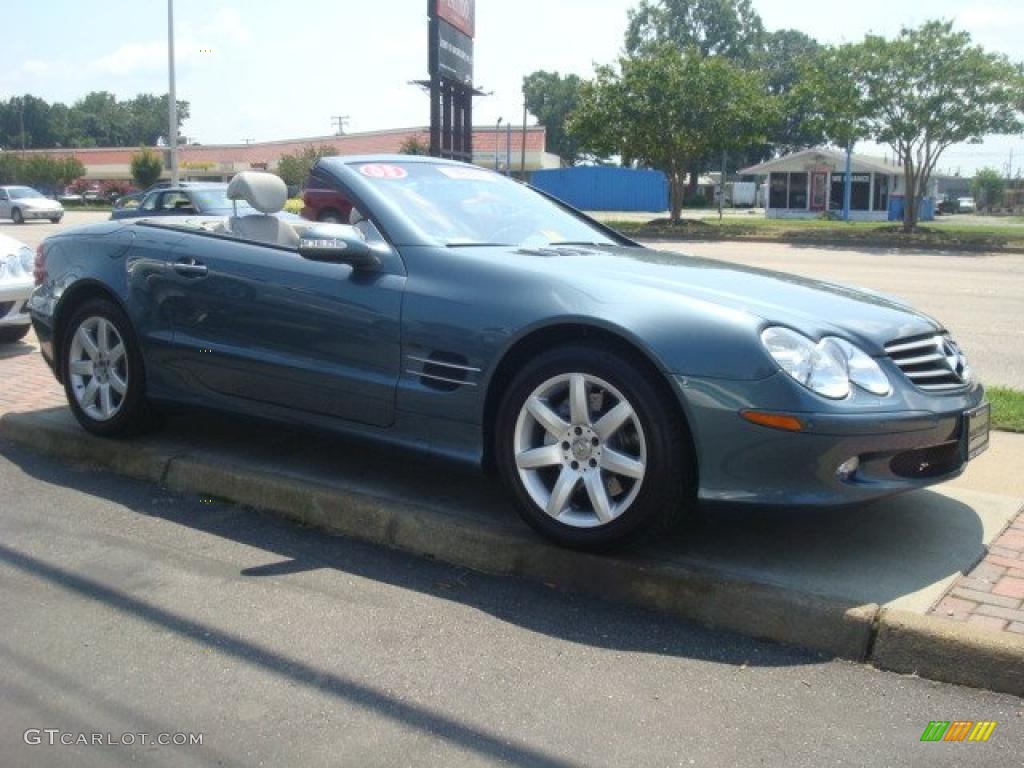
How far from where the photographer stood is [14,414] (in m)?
6.14

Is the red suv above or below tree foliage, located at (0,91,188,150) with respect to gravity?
below

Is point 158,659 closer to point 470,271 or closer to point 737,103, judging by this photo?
point 470,271

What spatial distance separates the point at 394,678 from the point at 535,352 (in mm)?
1381

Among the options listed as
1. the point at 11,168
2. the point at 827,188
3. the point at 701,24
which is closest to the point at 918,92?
the point at 827,188

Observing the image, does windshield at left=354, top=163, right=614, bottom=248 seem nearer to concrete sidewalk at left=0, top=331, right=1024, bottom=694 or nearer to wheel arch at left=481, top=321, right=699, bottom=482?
wheel arch at left=481, top=321, right=699, bottom=482

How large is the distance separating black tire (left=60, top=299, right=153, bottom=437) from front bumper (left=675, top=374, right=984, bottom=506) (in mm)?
2955

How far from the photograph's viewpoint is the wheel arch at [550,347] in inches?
150

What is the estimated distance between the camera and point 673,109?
3547cm

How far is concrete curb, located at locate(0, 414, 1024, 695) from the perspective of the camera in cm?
329

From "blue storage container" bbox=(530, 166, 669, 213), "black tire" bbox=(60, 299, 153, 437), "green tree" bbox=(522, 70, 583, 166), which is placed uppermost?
"green tree" bbox=(522, 70, 583, 166)

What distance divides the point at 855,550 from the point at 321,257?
2.33 m

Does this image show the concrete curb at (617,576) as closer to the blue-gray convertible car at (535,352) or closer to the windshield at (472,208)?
the blue-gray convertible car at (535,352)

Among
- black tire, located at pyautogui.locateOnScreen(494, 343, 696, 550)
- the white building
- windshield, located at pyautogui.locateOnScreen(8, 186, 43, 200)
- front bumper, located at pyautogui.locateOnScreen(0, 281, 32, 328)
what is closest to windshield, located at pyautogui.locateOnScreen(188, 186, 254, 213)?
front bumper, located at pyautogui.locateOnScreen(0, 281, 32, 328)

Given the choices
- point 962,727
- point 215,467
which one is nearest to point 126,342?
point 215,467
